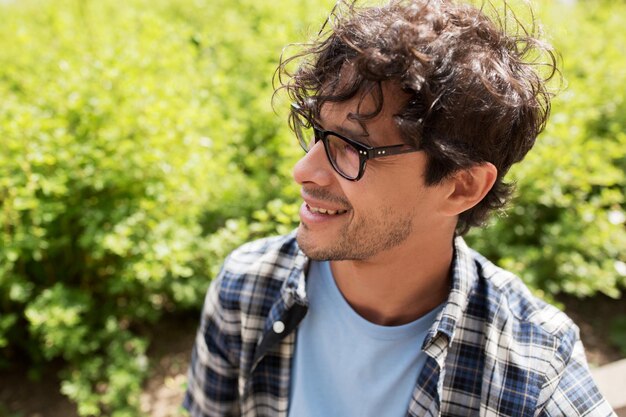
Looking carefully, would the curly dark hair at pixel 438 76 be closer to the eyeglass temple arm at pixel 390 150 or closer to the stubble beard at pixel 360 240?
the eyeglass temple arm at pixel 390 150

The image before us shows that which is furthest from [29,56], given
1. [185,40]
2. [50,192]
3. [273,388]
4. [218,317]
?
[273,388]

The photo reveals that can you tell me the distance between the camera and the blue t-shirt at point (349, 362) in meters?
1.54

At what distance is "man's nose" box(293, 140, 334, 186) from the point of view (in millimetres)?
1445

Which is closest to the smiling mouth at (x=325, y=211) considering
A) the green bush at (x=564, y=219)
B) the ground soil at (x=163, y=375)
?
the green bush at (x=564, y=219)

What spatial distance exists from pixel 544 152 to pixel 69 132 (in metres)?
2.44

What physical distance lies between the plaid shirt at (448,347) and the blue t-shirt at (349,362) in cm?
5

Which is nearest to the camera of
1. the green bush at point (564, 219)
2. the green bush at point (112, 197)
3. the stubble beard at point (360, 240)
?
the stubble beard at point (360, 240)

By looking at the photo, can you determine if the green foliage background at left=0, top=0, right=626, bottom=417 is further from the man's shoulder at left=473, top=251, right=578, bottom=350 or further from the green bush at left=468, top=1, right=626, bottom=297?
the man's shoulder at left=473, top=251, right=578, bottom=350

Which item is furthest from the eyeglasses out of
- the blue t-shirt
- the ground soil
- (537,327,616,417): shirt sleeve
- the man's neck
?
the ground soil

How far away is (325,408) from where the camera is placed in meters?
1.59

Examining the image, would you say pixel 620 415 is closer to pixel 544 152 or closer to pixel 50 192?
pixel 544 152

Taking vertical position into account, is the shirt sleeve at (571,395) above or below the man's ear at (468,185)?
below

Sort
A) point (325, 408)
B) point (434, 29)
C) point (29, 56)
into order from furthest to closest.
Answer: point (29, 56), point (325, 408), point (434, 29)

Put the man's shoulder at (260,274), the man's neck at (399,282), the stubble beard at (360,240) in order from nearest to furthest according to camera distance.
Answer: the stubble beard at (360,240) → the man's neck at (399,282) → the man's shoulder at (260,274)
